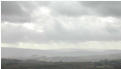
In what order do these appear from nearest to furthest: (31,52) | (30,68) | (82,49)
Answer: (30,68)
(31,52)
(82,49)

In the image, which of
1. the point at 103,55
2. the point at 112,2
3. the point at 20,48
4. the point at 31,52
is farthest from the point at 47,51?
the point at 112,2

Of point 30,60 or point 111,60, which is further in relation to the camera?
point 111,60

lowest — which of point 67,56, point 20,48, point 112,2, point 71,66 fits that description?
point 71,66

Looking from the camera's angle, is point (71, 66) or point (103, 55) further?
point (103, 55)

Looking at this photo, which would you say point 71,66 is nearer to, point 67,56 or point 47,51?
point 67,56

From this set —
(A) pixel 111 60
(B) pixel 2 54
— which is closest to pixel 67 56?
(A) pixel 111 60

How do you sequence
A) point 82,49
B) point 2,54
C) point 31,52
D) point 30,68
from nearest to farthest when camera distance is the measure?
point 2,54
point 30,68
point 31,52
point 82,49

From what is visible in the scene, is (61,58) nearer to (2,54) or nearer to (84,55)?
(84,55)

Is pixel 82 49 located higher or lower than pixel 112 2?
lower

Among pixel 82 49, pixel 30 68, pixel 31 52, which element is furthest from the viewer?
pixel 82 49
